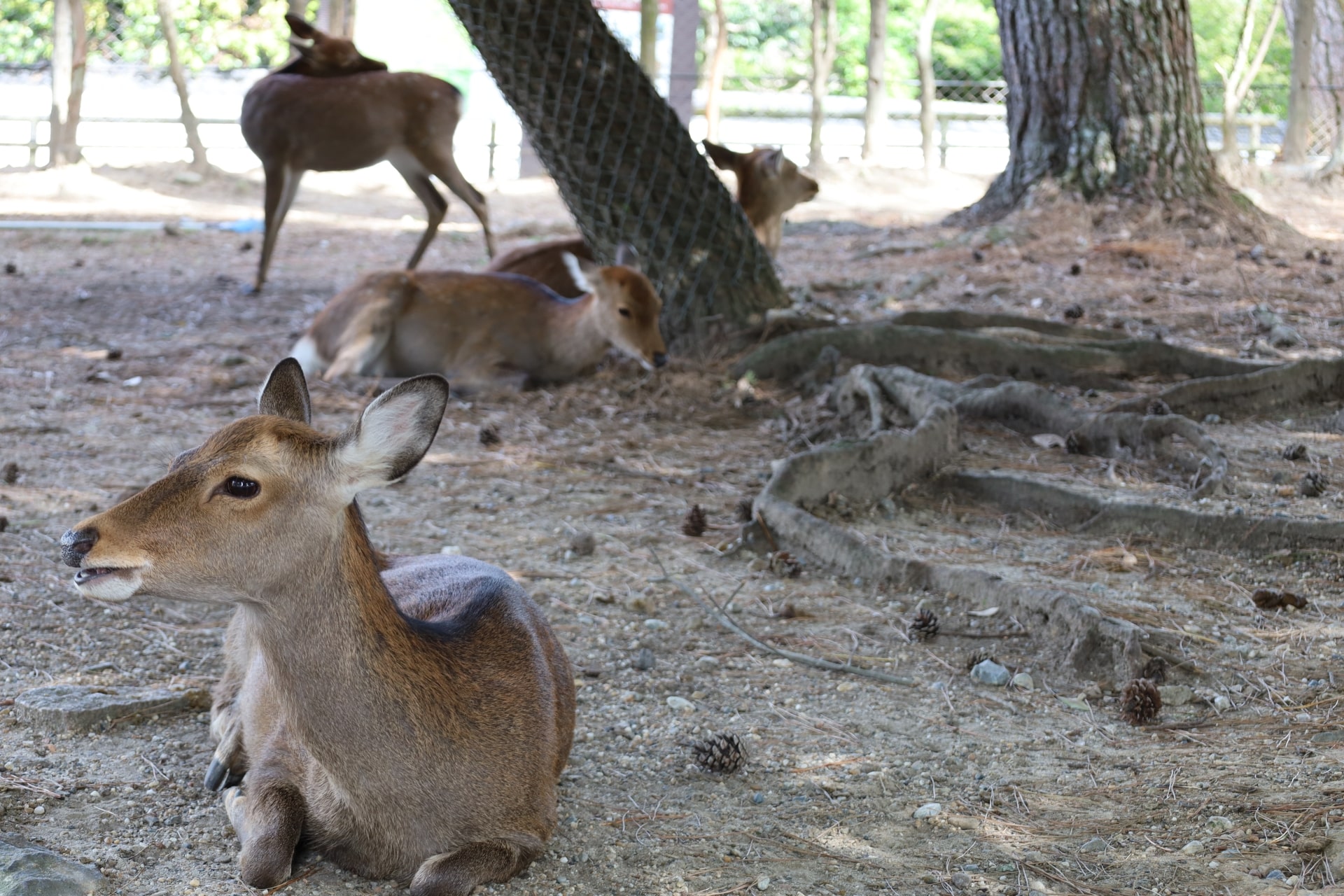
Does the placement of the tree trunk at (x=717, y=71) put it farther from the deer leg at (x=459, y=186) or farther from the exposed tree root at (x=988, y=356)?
the exposed tree root at (x=988, y=356)

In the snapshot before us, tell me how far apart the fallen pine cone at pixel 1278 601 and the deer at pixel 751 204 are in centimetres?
590

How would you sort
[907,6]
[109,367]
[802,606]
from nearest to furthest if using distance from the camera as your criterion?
[802,606] < [109,367] < [907,6]

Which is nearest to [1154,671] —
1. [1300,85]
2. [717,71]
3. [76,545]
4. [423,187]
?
[76,545]

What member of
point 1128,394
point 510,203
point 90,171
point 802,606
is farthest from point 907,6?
point 802,606

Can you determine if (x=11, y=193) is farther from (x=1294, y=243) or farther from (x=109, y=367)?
(x=1294, y=243)

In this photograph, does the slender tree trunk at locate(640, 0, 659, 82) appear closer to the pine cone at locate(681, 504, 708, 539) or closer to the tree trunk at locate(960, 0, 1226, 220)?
the tree trunk at locate(960, 0, 1226, 220)

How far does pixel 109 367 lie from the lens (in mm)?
8172

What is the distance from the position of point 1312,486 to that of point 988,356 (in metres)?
2.39

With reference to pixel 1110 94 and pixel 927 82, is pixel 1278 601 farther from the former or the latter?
pixel 927 82

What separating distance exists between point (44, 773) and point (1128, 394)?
5.60 m

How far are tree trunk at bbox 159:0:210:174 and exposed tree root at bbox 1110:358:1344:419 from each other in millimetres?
17218

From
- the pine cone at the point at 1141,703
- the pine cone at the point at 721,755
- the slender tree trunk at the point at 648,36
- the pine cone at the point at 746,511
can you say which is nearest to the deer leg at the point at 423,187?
the pine cone at the point at 746,511

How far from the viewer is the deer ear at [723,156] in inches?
389

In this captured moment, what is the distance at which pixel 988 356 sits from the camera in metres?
7.36
